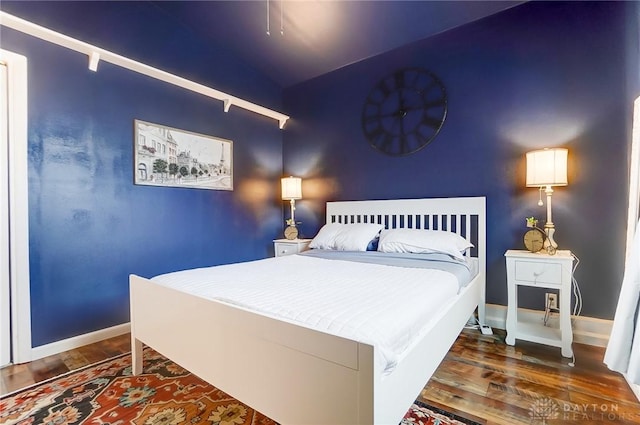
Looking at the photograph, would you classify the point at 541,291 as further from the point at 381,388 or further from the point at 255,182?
the point at 255,182

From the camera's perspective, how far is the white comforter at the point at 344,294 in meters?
1.02

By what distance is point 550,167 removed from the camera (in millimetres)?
2107

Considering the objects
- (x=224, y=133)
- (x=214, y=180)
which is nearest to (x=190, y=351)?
(x=214, y=180)

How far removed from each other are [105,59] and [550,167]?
3452 millimetres

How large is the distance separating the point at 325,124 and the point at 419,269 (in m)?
2.30

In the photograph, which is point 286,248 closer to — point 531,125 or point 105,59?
point 105,59

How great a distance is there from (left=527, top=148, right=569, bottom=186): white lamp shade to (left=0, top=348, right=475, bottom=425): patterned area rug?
1.69 m

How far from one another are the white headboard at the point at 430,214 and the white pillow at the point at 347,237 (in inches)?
9.6

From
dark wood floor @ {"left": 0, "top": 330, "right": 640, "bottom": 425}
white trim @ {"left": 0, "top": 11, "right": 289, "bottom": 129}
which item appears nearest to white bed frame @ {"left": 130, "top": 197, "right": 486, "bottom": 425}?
dark wood floor @ {"left": 0, "top": 330, "right": 640, "bottom": 425}

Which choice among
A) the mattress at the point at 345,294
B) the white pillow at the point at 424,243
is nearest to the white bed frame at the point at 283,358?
the mattress at the point at 345,294

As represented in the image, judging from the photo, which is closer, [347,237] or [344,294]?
[344,294]

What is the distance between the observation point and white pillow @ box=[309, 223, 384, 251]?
8.84 ft

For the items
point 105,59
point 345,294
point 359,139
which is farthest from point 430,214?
point 105,59

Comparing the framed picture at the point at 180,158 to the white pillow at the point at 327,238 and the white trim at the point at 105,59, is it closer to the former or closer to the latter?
the white trim at the point at 105,59
